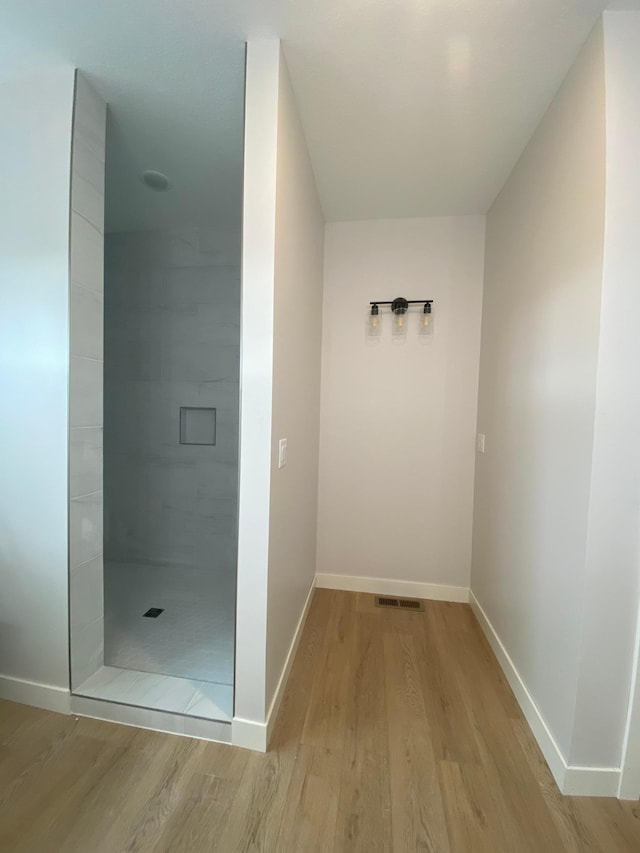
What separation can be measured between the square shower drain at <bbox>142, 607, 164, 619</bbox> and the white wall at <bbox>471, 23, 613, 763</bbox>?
6.47 ft

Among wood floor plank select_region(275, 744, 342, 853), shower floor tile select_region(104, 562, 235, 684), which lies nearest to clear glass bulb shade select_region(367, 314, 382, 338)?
shower floor tile select_region(104, 562, 235, 684)

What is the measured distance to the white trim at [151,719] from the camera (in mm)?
1233

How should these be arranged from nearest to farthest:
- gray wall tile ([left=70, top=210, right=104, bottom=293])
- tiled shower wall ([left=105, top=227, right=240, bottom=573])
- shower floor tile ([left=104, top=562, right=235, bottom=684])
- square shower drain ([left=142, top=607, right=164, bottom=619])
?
gray wall tile ([left=70, top=210, right=104, bottom=293]), shower floor tile ([left=104, top=562, right=235, bottom=684]), square shower drain ([left=142, top=607, right=164, bottom=619]), tiled shower wall ([left=105, top=227, right=240, bottom=573])

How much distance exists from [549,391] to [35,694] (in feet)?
8.21

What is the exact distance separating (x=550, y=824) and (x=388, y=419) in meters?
1.81

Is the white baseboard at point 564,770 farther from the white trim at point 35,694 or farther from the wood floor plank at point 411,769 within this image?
the white trim at point 35,694

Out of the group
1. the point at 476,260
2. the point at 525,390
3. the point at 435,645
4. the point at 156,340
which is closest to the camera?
the point at 525,390

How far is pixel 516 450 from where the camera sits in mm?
1568

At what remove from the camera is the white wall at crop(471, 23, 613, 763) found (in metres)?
1.08

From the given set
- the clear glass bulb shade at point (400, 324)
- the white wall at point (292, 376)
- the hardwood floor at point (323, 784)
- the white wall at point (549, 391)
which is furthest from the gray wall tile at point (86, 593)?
the clear glass bulb shade at point (400, 324)

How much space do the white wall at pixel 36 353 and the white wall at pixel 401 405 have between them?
148cm

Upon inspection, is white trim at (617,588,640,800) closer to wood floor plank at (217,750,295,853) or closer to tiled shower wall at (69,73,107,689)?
wood floor plank at (217,750,295,853)

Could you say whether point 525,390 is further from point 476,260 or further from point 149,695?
point 149,695

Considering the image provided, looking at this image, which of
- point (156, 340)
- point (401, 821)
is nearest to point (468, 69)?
point (156, 340)
